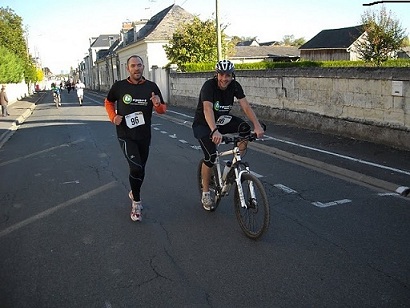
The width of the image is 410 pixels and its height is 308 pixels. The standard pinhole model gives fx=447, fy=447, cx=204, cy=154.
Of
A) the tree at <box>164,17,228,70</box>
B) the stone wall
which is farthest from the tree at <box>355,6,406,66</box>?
the stone wall

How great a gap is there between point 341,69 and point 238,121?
6.44 m

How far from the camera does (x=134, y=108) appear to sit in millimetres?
5473

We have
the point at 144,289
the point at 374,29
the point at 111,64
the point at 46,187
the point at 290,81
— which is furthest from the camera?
the point at 111,64

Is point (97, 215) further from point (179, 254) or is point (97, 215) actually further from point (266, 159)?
point (266, 159)

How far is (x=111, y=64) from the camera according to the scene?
62.7 meters

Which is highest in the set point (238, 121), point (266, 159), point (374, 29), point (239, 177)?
point (374, 29)

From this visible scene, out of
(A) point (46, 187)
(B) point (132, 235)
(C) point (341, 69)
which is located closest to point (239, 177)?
(B) point (132, 235)

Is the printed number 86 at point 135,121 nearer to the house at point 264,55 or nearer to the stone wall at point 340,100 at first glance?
the stone wall at point 340,100

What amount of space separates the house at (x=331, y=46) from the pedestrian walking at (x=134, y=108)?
48.2 meters

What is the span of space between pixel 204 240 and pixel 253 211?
63 cm

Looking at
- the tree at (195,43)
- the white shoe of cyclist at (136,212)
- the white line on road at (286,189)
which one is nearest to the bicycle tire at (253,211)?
the white shoe of cyclist at (136,212)

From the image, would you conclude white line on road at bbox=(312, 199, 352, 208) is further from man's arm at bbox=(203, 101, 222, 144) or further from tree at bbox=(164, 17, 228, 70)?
tree at bbox=(164, 17, 228, 70)

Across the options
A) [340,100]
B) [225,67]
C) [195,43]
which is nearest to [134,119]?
[225,67]

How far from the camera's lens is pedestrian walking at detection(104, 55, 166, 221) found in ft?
17.8
